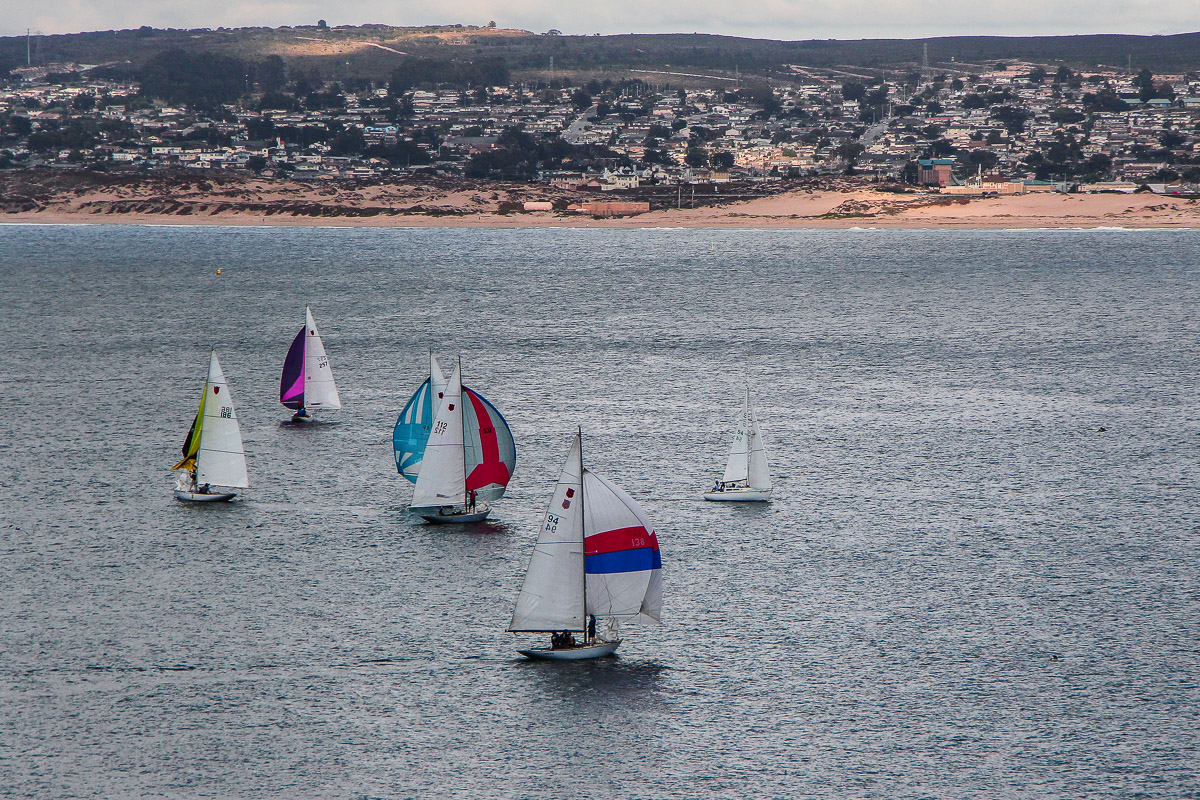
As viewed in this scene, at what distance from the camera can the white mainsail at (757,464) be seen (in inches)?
2566

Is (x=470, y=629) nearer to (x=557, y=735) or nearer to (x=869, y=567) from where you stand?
(x=557, y=735)


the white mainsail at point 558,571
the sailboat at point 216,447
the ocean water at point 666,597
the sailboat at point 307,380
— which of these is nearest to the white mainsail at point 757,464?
the ocean water at point 666,597

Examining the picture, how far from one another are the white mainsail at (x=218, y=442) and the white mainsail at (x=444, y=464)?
9.86 m

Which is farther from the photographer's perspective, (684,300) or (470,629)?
(684,300)

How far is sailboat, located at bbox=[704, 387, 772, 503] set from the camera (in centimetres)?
6519

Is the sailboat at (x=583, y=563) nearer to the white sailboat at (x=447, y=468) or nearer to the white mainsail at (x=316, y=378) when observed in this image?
the white sailboat at (x=447, y=468)

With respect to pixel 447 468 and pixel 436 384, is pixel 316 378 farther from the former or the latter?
pixel 447 468

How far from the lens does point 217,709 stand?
142 feet

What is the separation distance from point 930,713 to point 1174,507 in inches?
1089

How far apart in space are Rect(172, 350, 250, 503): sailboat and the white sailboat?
9658 mm

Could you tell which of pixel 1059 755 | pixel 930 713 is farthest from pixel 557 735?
pixel 1059 755

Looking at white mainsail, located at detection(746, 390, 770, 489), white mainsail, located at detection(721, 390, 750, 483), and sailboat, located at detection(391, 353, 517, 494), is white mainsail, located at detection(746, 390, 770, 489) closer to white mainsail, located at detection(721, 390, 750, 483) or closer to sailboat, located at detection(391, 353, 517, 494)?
white mainsail, located at detection(721, 390, 750, 483)

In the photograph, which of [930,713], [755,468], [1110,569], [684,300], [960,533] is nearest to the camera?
[930,713]

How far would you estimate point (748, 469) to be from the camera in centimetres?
6550
